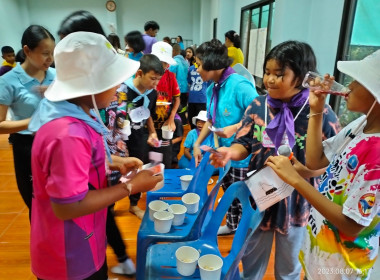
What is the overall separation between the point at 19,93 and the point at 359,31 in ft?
8.20

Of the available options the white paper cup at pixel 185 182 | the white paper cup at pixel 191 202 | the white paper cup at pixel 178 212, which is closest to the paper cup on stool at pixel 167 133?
the white paper cup at pixel 185 182

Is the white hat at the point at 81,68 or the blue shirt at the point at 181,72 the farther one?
the blue shirt at the point at 181,72

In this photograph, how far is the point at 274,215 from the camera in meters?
1.29

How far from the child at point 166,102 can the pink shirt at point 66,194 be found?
75.8 inches

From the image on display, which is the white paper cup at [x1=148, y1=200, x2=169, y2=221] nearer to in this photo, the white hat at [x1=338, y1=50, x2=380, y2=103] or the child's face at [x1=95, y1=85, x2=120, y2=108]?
the child's face at [x1=95, y1=85, x2=120, y2=108]

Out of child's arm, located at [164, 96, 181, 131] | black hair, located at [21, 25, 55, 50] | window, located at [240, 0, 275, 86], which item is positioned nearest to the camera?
black hair, located at [21, 25, 55, 50]

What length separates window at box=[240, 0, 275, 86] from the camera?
4.28m

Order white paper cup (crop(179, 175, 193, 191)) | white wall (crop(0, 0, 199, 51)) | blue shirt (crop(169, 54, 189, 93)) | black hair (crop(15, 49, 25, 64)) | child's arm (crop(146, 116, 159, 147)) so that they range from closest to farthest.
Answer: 1. black hair (crop(15, 49, 25, 64))
2. white paper cup (crop(179, 175, 193, 191))
3. child's arm (crop(146, 116, 159, 147))
4. blue shirt (crop(169, 54, 189, 93))
5. white wall (crop(0, 0, 199, 51))

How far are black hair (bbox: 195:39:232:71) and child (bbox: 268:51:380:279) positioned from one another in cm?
108

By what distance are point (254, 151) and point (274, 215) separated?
1.05ft

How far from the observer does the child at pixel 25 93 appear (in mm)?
1540

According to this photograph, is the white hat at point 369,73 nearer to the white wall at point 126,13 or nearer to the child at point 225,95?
the child at point 225,95

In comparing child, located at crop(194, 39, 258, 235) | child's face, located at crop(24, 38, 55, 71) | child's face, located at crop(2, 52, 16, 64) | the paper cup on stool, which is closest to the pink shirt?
child's face, located at crop(24, 38, 55, 71)

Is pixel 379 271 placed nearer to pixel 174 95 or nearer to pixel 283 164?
pixel 283 164
